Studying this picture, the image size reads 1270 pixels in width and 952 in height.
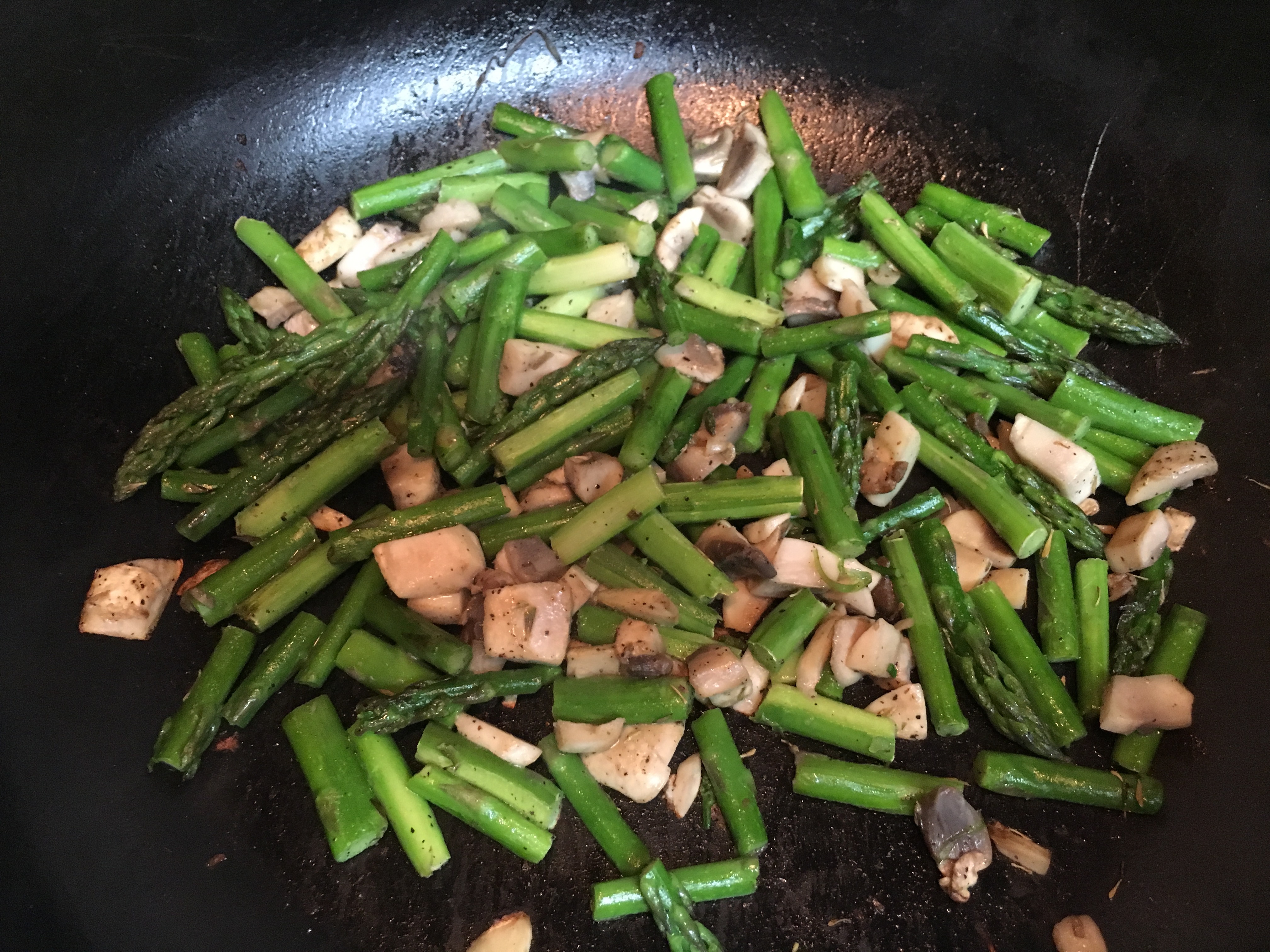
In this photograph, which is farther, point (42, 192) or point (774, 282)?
point (774, 282)

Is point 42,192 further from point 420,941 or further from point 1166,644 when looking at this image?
point 1166,644

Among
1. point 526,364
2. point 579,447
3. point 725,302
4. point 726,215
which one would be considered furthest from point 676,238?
point 579,447

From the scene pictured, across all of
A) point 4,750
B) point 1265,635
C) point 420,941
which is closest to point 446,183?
point 4,750

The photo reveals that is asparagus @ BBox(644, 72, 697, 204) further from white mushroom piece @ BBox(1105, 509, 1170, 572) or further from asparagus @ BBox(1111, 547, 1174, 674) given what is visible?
asparagus @ BBox(1111, 547, 1174, 674)

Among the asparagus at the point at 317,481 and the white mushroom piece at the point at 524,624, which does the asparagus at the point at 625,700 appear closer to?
Result: the white mushroom piece at the point at 524,624

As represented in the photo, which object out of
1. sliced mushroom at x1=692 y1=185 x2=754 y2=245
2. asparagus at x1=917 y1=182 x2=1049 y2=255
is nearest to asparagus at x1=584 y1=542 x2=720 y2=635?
sliced mushroom at x1=692 y1=185 x2=754 y2=245

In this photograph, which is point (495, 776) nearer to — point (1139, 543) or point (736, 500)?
point (736, 500)
